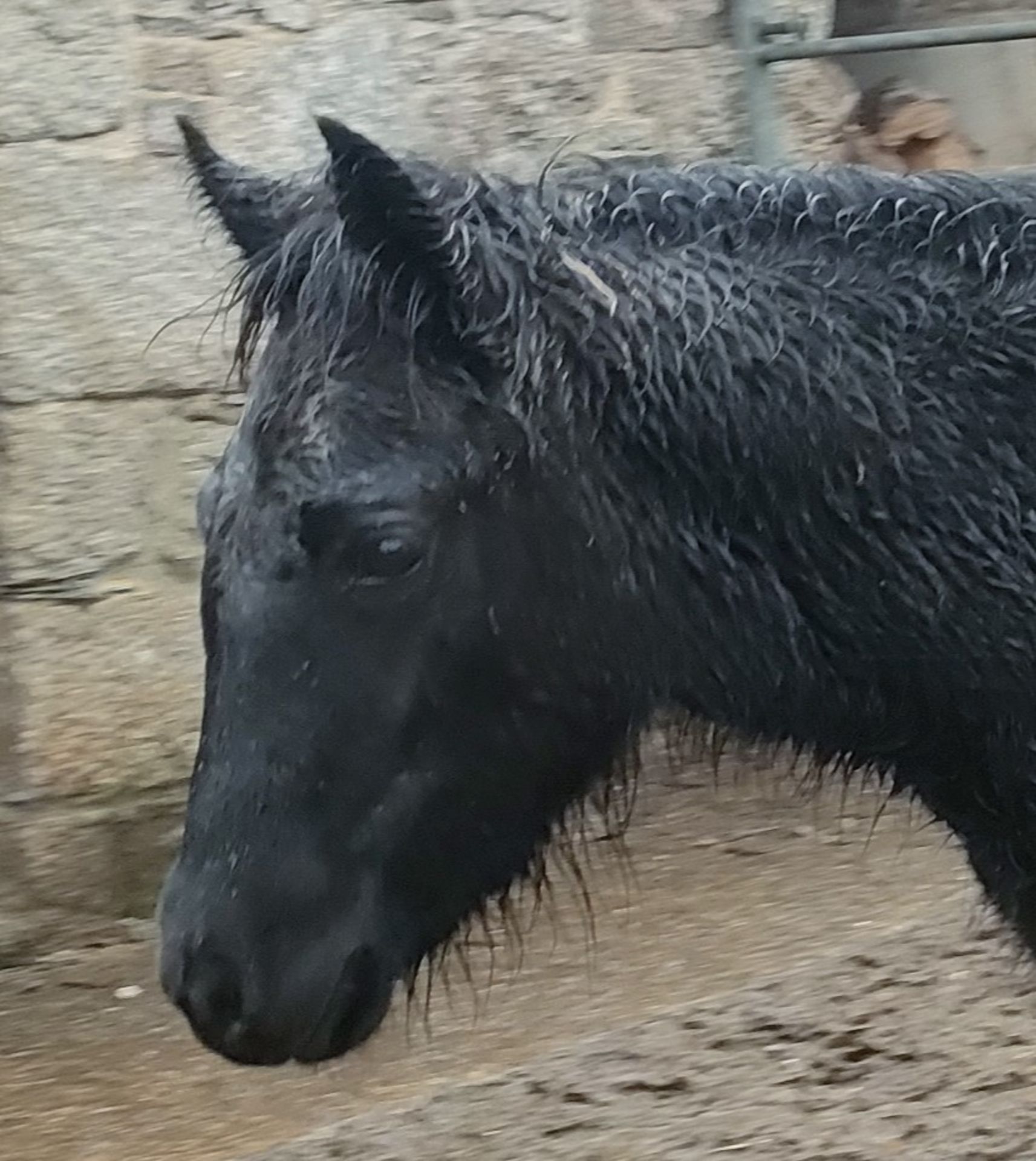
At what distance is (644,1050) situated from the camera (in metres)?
3.05

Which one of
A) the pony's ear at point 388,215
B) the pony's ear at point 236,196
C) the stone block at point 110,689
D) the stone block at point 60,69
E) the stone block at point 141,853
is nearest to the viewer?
the pony's ear at point 388,215

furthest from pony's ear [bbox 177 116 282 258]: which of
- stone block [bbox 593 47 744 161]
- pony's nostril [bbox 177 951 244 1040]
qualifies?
stone block [bbox 593 47 744 161]

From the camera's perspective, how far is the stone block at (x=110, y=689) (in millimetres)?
3500

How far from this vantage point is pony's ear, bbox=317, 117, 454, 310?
1575 mm

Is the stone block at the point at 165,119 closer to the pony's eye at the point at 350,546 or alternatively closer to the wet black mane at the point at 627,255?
the wet black mane at the point at 627,255

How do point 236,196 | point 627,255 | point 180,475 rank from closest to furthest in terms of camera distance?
point 627,255 → point 236,196 → point 180,475

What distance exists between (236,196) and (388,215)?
318mm

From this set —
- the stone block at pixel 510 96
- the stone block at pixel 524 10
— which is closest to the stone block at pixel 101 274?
the stone block at pixel 510 96

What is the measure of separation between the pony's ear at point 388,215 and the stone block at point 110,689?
80.3 inches

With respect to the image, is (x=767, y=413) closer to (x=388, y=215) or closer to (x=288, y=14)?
(x=388, y=215)

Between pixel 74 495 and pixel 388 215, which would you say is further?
pixel 74 495

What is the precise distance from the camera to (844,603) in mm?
1738

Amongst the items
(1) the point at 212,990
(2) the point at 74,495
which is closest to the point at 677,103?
(2) the point at 74,495

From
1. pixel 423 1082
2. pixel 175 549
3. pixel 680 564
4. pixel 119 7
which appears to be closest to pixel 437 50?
pixel 119 7
